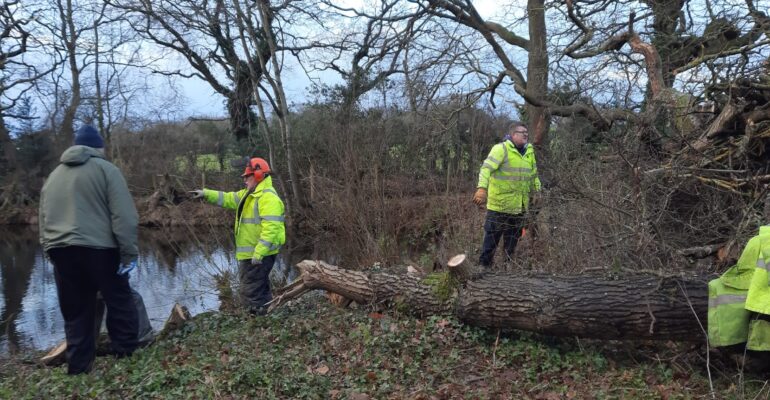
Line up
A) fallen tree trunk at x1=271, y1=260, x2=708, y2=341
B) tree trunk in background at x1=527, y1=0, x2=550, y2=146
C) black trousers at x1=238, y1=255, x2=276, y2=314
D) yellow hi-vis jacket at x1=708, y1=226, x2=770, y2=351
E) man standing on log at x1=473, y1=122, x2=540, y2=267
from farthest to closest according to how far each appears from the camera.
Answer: tree trunk in background at x1=527, y1=0, x2=550, y2=146 < man standing on log at x1=473, y1=122, x2=540, y2=267 < black trousers at x1=238, y1=255, x2=276, y2=314 < fallen tree trunk at x1=271, y1=260, x2=708, y2=341 < yellow hi-vis jacket at x1=708, y1=226, x2=770, y2=351

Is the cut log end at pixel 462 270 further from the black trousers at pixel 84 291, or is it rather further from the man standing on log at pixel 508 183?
the black trousers at pixel 84 291

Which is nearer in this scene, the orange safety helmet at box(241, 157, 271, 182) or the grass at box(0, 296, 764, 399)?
the grass at box(0, 296, 764, 399)

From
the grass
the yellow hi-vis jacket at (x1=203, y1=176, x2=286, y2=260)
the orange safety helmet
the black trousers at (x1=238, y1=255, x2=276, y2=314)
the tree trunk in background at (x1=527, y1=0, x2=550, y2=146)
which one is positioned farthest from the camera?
the tree trunk in background at (x1=527, y1=0, x2=550, y2=146)

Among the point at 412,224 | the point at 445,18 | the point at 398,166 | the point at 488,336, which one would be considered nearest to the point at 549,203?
the point at 488,336

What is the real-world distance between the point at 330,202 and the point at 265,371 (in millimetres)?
8134

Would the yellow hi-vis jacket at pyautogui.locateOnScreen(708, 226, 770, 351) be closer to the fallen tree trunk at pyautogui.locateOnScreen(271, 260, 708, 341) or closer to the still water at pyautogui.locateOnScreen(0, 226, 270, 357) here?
the fallen tree trunk at pyautogui.locateOnScreen(271, 260, 708, 341)

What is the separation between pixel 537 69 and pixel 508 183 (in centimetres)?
612

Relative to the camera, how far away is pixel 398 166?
13.2 m

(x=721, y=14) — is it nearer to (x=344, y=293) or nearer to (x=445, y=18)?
(x=344, y=293)

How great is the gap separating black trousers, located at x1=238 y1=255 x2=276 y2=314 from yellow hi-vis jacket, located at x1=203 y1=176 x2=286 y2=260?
5.4 inches

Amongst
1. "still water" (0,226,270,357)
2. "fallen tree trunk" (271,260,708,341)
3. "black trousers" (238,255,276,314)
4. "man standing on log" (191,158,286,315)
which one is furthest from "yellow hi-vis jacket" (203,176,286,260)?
"still water" (0,226,270,357)

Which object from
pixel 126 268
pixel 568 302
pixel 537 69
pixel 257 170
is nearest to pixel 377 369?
pixel 568 302

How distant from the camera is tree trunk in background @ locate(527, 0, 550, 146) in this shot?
37.3 feet

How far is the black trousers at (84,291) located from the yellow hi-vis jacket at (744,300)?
4543 millimetres
